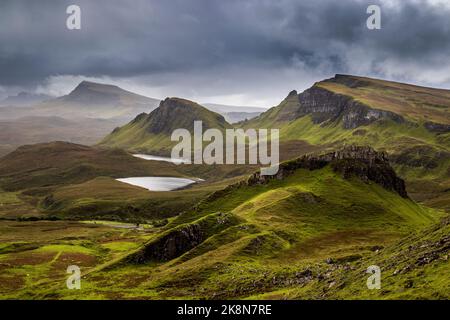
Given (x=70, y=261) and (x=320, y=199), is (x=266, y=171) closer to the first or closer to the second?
(x=320, y=199)

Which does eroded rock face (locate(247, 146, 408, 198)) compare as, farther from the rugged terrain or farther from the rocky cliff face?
the rugged terrain

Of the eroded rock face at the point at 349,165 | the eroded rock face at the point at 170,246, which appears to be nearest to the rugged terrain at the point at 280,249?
the eroded rock face at the point at 170,246

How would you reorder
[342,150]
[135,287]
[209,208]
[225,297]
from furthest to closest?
[342,150]
[209,208]
[135,287]
[225,297]

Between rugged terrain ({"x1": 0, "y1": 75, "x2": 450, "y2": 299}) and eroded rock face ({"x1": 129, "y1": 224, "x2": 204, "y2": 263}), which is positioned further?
eroded rock face ({"x1": 129, "y1": 224, "x2": 204, "y2": 263})

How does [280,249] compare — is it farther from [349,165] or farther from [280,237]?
[349,165]

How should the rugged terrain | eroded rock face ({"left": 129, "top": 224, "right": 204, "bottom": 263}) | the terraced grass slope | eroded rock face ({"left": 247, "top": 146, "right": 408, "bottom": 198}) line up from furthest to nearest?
eroded rock face ({"left": 247, "top": 146, "right": 408, "bottom": 198}) < eroded rock face ({"left": 129, "top": 224, "right": 204, "bottom": 263}) < the terraced grass slope < the rugged terrain

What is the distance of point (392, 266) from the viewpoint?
67.6 metres

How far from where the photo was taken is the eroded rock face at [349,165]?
182375mm

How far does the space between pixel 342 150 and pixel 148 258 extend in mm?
94610

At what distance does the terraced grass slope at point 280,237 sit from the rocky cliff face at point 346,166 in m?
0.38

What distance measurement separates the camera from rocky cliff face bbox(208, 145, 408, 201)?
598ft

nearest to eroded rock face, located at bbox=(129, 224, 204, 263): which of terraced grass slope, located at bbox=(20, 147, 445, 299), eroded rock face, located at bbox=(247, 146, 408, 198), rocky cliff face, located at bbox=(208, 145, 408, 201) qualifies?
terraced grass slope, located at bbox=(20, 147, 445, 299)
